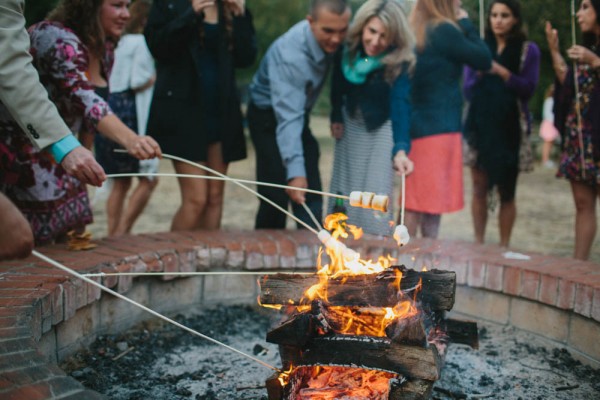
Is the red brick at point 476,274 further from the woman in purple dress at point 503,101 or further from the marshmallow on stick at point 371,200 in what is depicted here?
the woman in purple dress at point 503,101

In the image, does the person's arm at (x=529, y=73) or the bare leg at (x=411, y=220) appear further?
the person's arm at (x=529, y=73)

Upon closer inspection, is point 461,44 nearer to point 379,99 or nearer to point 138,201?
point 379,99

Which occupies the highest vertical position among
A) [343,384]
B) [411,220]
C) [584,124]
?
[584,124]

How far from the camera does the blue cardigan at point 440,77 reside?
434 cm

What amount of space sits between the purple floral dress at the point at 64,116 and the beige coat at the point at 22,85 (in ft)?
2.47

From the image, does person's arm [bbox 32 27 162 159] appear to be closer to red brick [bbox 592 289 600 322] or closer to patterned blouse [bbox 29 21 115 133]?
patterned blouse [bbox 29 21 115 133]

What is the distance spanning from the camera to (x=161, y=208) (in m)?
8.12

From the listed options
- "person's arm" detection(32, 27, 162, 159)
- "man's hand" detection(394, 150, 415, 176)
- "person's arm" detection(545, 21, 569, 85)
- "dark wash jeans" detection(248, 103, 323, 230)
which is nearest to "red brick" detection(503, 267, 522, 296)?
"man's hand" detection(394, 150, 415, 176)

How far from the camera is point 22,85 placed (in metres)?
2.23

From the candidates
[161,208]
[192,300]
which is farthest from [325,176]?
[192,300]

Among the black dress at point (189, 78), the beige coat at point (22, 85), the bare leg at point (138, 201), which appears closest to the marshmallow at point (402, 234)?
the beige coat at point (22, 85)

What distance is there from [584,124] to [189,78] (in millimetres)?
2819

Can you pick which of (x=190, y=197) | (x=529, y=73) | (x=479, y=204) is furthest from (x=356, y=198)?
(x=529, y=73)

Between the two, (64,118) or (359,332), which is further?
(64,118)
